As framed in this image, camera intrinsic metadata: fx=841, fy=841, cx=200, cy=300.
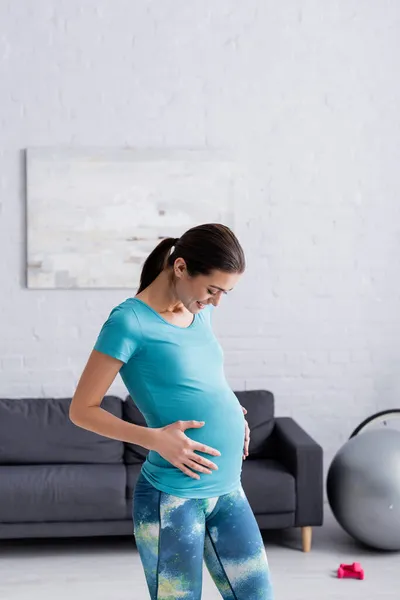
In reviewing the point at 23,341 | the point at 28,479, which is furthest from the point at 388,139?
the point at 28,479

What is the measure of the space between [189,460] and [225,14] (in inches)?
127

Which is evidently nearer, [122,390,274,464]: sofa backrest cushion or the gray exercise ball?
the gray exercise ball

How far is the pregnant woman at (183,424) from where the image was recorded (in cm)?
176

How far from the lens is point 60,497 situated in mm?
3627

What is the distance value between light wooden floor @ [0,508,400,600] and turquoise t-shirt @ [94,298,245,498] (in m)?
1.57

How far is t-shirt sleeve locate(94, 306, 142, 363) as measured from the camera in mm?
1744

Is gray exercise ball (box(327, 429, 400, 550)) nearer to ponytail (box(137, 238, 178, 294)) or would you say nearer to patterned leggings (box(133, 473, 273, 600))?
patterned leggings (box(133, 473, 273, 600))

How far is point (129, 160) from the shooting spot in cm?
438

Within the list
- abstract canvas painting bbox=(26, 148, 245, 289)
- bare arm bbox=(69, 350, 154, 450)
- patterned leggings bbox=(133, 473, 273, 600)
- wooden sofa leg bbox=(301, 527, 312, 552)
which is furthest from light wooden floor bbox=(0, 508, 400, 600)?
bare arm bbox=(69, 350, 154, 450)

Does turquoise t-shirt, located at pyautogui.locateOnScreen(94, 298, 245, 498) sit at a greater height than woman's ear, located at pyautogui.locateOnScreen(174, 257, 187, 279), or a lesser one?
lesser

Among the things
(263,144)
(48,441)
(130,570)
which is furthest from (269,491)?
(263,144)

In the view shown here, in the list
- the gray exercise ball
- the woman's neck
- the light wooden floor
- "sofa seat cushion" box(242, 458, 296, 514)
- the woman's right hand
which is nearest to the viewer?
the woman's right hand

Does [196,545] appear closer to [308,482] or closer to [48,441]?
[308,482]

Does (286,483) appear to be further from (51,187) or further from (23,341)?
(51,187)
